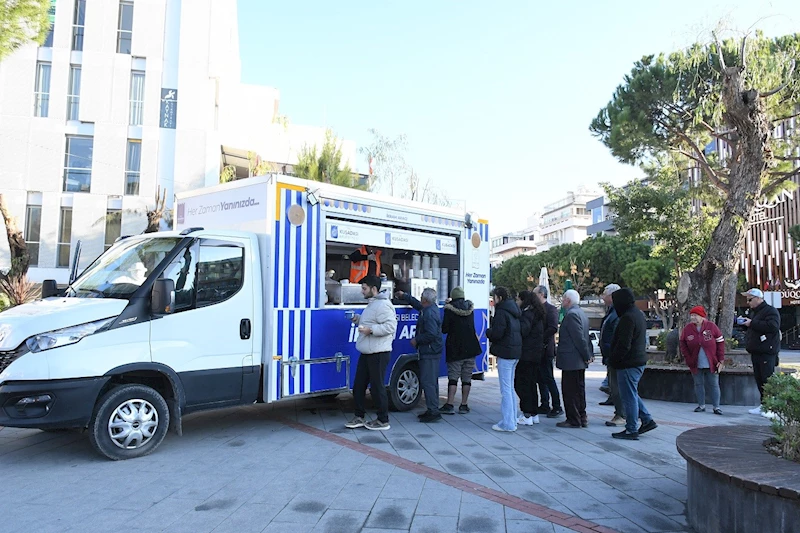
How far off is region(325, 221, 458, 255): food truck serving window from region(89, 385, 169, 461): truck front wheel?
2.77 m

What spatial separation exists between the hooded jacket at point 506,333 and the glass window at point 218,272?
315 cm

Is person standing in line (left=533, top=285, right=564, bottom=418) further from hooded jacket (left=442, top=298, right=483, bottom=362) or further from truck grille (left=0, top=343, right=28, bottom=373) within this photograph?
truck grille (left=0, top=343, right=28, bottom=373)

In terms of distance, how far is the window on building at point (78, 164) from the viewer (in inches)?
957

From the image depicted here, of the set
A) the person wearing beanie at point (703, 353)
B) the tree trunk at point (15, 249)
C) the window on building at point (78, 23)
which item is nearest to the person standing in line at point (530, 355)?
the person wearing beanie at point (703, 353)

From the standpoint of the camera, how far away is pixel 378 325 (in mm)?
6969

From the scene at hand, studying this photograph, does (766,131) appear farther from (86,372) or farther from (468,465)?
(86,372)

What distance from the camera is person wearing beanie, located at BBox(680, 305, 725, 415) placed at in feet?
29.4

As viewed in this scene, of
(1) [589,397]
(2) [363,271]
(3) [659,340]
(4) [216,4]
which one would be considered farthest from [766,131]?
(4) [216,4]

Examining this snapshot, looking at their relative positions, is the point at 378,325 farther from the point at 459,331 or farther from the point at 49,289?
the point at 49,289

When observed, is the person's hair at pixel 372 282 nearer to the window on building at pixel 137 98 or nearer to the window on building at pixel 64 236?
the window on building at pixel 64 236

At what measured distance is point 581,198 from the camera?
9188 centimetres

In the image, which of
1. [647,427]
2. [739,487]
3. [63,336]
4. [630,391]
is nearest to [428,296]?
[630,391]

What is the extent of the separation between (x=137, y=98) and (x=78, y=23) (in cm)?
381

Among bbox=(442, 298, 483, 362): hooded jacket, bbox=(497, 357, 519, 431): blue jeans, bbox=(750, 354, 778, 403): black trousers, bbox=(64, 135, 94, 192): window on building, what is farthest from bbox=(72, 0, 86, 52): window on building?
bbox=(750, 354, 778, 403): black trousers
